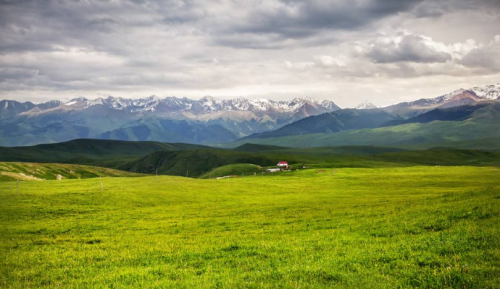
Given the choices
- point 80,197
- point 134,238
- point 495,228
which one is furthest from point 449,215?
point 80,197

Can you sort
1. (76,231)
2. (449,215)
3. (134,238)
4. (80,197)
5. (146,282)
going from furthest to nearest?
(80,197) < (76,231) < (134,238) < (449,215) < (146,282)

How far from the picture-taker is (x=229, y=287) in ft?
48.6

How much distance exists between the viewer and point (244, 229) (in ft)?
103

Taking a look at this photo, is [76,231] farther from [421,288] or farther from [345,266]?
[421,288]

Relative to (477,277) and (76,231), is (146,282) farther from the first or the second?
(76,231)

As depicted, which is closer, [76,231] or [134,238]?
[134,238]

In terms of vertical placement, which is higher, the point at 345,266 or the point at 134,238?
the point at 345,266

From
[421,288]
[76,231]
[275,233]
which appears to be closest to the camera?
[421,288]

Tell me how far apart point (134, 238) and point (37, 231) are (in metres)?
13.2

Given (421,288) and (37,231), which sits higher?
(421,288)

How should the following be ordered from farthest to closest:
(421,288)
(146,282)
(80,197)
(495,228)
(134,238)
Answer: (80,197)
(134,238)
(495,228)
(146,282)
(421,288)

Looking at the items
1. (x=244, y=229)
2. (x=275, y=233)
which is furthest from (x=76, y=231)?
(x=275, y=233)

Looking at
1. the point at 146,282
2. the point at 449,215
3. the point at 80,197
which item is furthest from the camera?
the point at 80,197

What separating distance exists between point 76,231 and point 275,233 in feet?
71.5
